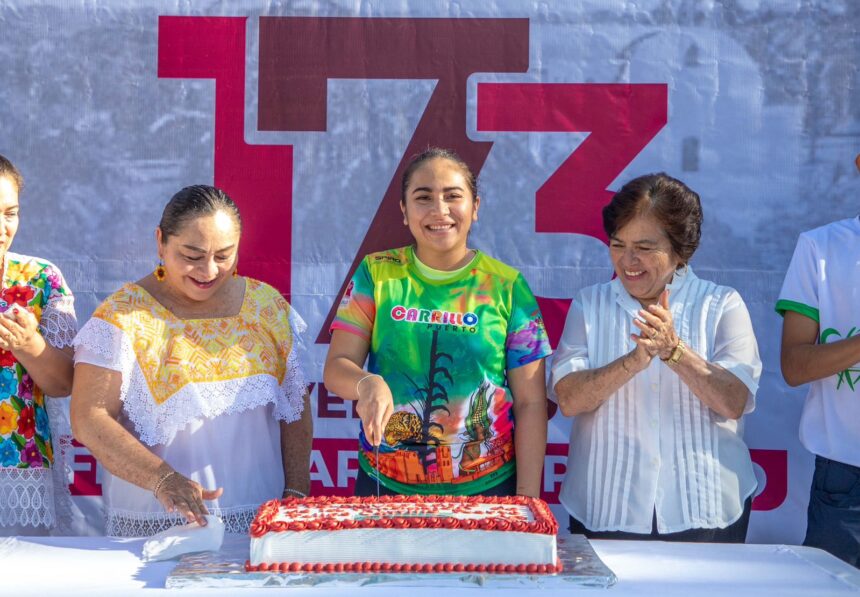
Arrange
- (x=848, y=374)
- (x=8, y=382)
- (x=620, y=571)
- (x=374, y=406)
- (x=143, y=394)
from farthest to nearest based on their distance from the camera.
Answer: (x=848, y=374) → (x=8, y=382) → (x=143, y=394) → (x=374, y=406) → (x=620, y=571)

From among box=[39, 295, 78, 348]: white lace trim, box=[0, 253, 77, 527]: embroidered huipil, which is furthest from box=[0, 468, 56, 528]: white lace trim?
box=[39, 295, 78, 348]: white lace trim

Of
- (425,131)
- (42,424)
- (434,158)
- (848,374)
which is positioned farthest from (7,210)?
(848,374)

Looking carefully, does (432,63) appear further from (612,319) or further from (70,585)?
(70,585)

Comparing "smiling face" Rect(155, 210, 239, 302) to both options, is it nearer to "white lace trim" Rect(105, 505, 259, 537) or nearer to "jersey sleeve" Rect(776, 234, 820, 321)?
"white lace trim" Rect(105, 505, 259, 537)

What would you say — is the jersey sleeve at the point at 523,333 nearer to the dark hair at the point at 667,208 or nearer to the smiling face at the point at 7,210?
the dark hair at the point at 667,208

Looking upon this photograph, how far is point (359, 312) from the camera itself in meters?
2.26

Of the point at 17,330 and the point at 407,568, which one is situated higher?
the point at 17,330

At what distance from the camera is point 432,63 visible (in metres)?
3.04

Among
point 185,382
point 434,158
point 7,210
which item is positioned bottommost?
point 185,382

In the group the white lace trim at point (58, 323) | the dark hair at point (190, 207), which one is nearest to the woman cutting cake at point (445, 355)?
the dark hair at point (190, 207)

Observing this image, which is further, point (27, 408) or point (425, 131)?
point (425, 131)

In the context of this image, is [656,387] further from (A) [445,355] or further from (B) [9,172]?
(B) [9,172]

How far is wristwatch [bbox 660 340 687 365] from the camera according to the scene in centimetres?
212

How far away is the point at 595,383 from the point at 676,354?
0.19m
